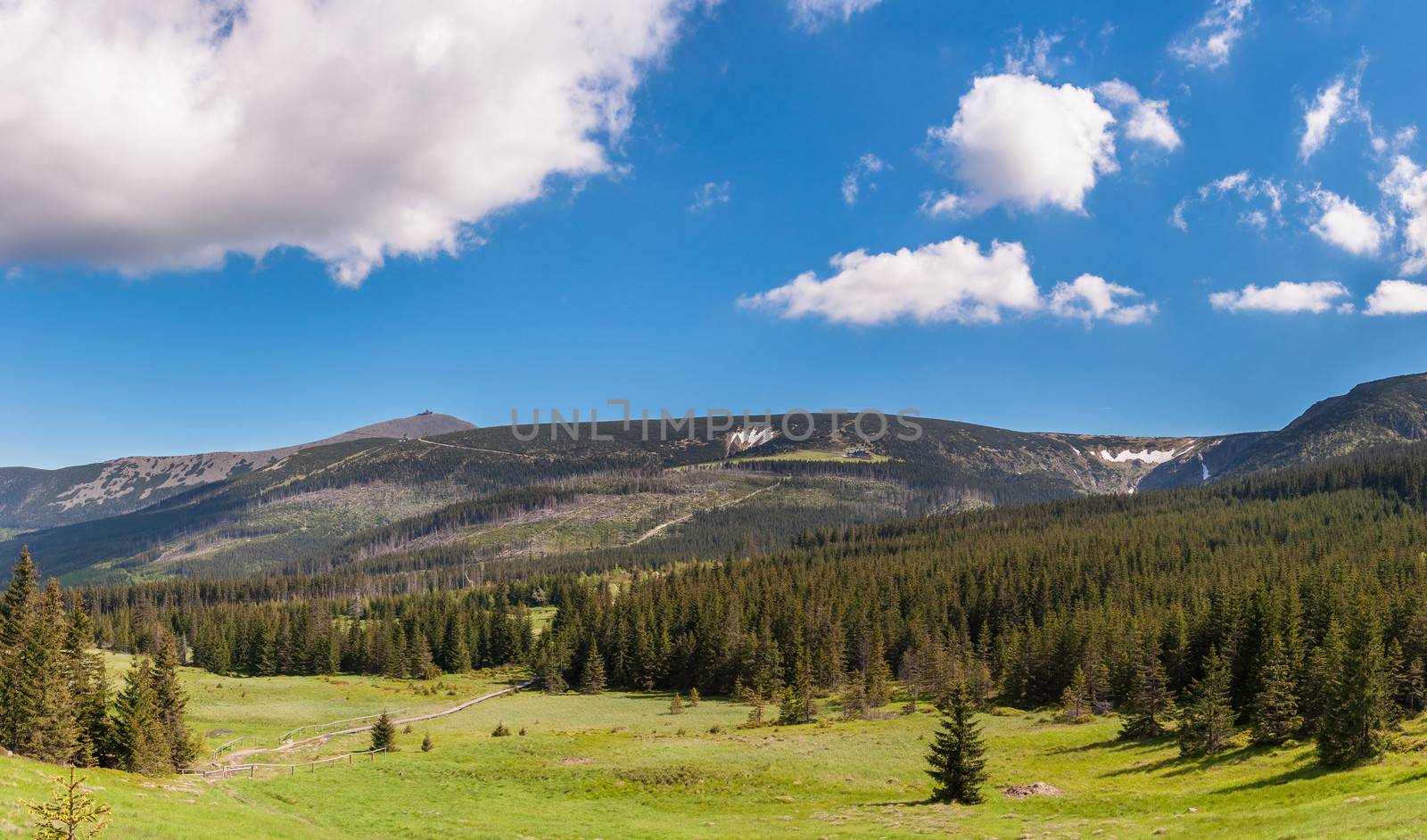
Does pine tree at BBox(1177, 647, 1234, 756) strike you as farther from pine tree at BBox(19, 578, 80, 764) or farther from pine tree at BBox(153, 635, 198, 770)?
pine tree at BBox(19, 578, 80, 764)

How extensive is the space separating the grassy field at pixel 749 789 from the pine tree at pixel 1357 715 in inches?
72.0

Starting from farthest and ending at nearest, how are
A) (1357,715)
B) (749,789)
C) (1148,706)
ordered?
(1148,706) < (749,789) < (1357,715)

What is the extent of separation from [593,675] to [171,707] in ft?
277

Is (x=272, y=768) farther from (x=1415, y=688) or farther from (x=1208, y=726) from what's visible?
(x=1415, y=688)

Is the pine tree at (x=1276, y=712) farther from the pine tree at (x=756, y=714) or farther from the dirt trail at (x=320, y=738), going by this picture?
the dirt trail at (x=320, y=738)

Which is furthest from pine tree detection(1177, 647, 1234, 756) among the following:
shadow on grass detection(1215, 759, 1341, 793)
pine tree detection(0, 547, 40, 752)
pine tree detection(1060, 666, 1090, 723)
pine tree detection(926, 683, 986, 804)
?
pine tree detection(0, 547, 40, 752)

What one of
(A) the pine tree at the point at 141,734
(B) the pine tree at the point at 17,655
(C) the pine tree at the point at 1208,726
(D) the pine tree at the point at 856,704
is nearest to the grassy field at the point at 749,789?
(C) the pine tree at the point at 1208,726

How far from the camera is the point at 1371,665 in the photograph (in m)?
57.9

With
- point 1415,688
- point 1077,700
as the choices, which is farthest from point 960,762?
point 1415,688

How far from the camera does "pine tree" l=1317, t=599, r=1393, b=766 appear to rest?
55.6 m

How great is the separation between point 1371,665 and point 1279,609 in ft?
126

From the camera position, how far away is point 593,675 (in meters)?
141

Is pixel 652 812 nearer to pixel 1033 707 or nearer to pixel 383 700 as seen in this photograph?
pixel 1033 707

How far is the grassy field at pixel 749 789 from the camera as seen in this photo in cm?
4247
